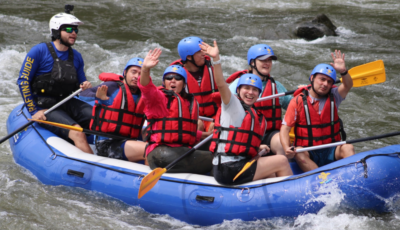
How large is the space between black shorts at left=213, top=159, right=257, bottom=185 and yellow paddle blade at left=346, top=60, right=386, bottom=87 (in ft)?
5.12

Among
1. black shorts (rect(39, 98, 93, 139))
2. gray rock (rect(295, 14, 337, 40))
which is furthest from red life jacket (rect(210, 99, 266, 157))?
gray rock (rect(295, 14, 337, 40))

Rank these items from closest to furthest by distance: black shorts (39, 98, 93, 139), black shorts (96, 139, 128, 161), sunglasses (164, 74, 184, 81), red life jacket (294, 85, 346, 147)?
sunglasses (164, 74, 184, 81) < red life jacket (294, 85, 346, 147) < black shorts (96, 139, 128, 161) < black shorts (39, 98, 93, 139)

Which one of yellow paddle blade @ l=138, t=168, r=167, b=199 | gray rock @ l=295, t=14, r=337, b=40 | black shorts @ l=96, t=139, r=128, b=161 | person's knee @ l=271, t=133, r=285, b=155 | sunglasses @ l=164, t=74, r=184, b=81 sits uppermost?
gray rock @ l=295, t=14, r=337, b=40

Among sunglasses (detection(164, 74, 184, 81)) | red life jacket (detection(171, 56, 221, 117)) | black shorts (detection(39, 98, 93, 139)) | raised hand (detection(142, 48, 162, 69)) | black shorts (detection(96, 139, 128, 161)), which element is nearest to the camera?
raised hand (detection(142, 48, 162, 69))

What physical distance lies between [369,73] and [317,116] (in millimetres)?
910

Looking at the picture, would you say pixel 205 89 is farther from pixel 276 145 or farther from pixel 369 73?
pixel 369 73

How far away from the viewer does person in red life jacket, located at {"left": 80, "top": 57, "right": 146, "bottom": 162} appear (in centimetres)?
427

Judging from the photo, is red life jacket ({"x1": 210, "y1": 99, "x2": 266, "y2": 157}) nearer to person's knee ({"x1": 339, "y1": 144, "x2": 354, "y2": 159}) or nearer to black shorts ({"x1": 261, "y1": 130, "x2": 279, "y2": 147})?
black shorts ({"x1": 261, "y1": 130, "x2": 279, "y2": 147})

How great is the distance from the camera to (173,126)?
3.87 metres

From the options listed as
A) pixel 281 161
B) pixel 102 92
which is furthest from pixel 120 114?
pixel 281 161

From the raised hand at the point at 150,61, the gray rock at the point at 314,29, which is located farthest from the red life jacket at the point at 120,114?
the gray rock at the point at 314,29

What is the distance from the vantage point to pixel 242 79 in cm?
371

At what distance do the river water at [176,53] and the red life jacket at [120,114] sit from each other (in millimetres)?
647

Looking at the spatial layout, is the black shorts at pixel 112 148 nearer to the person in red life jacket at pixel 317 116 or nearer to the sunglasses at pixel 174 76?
the sunglasses at pixel 174 76
